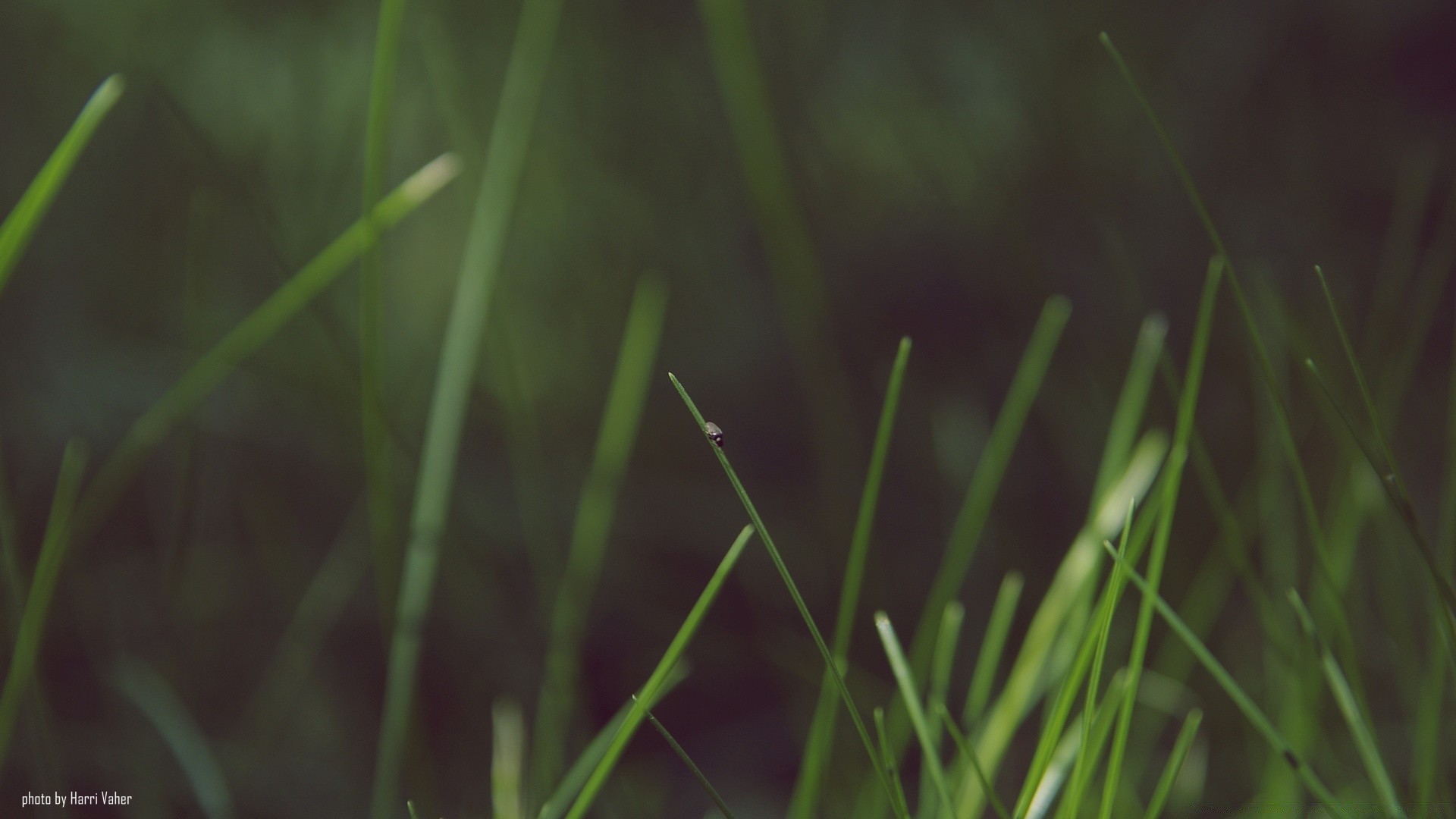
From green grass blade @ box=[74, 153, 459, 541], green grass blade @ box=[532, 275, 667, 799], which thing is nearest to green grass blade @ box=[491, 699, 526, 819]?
green grass blade @ box=[532, 275, 667, 799]

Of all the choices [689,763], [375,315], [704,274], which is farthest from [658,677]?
[704,274]

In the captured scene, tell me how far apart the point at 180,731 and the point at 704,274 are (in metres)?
0.29

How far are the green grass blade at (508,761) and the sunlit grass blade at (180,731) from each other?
71mm

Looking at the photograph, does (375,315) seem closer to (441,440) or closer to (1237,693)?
(441,440)

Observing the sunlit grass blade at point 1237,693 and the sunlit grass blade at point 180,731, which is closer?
the sunlit grass blade at point 1237,693

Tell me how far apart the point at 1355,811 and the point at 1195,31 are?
384 mm

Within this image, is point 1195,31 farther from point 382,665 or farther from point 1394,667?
point 382,665

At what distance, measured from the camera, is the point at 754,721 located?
15.0 inches

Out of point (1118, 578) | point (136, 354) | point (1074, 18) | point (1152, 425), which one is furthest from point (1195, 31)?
point (136, 354)

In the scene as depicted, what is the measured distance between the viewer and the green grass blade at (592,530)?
0.85 feet

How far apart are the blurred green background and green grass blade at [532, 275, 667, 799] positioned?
0.02m

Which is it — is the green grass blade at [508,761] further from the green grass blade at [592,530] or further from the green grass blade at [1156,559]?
the green grass blade at [1156,559]

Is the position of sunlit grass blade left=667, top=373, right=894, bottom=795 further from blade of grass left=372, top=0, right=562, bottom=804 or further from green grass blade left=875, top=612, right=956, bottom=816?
blade of grass left=372, top=0, right=562, bottom=804

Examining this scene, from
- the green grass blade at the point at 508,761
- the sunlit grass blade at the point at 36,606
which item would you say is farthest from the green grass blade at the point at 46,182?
the green grass blade at the point at 508,761
